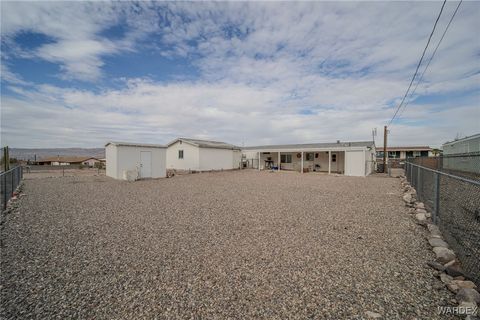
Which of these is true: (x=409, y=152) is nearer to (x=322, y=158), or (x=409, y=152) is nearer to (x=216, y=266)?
(x=322, y=158)

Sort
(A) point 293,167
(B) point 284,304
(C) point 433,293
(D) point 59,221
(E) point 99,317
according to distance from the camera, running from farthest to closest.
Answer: (A) point 293,167 < (D) point 59,221 < (C) point 433,293 < (B) point 284,304 < (E) point 99,317

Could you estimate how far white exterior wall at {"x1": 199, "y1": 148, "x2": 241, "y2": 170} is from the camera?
80.4ft

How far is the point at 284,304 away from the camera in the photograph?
9.13 ft

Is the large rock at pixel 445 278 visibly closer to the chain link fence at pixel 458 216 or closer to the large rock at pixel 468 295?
the large rock at pixel 468 295

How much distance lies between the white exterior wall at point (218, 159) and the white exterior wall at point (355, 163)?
43.9ft

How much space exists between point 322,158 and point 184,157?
15.6 m

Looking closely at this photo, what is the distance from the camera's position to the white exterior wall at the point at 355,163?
67.2 feet

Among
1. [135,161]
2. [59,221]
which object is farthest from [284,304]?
[135,161]

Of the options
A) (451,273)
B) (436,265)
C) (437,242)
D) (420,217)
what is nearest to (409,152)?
(420,217)

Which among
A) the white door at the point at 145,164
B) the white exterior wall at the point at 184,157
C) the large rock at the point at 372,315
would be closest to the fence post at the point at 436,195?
the large rock at the point at 372,315

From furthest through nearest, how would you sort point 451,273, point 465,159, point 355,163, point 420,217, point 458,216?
point 355,163
point 465,159
point 420,217
point 458,216
point 451,273

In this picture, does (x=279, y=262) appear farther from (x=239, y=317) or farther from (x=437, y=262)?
(x=437, y=262)

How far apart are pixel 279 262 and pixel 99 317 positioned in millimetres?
2630

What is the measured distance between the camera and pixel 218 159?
26406 mm
